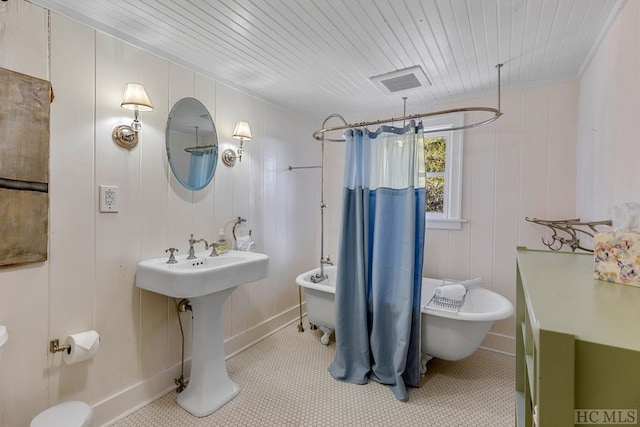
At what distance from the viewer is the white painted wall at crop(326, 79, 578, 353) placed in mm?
2330

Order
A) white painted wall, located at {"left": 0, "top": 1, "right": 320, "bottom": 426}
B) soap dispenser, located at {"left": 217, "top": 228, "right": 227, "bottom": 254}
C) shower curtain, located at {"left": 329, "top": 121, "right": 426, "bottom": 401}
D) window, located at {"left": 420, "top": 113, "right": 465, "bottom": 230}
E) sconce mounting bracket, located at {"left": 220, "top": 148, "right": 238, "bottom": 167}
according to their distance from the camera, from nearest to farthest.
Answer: white painted wall, located at {"left": 0, "top": 1, "right": 320, "bottom": 426}
shower curtain, located at {"left": 329, "top": 121, "right": 426, "bottom": 401}
soap dispenser, located at {"left": 217, "top": 228, "right": 227, "bottom": 254}
sconce mounting bracket, located at {"left": 220, "top": 148, "right": 238, "bottom": 167}
window, located at {"left": 420, "top": 113, "right": 465, "bottom": 230}

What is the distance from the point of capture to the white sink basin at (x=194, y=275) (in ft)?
5.32

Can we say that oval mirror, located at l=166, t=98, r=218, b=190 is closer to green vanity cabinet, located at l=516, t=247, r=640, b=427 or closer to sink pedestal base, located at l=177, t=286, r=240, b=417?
sink pedestal base, located at l=177, t=286, r=240, b=417

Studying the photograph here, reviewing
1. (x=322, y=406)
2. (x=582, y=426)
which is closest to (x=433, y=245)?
(x=322, y=406)

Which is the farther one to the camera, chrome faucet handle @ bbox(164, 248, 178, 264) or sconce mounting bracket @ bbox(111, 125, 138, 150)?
chrome faucet handle @ bbox(164, 248, 178, 264)

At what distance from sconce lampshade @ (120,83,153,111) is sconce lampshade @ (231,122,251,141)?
0.73 metres

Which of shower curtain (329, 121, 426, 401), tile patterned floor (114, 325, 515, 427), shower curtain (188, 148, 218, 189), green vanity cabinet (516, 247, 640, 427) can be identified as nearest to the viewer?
green vanity cabinet (516, 247, 640, 427)

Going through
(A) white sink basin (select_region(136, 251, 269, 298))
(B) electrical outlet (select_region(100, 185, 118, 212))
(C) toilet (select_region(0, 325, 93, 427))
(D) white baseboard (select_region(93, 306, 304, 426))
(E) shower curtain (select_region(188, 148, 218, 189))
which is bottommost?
(D) white baseboard (select_region(93, 306, 304, 426))

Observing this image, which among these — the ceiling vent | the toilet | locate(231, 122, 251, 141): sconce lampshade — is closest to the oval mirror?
locate(231, 122, 251, 141): sconce lampshade

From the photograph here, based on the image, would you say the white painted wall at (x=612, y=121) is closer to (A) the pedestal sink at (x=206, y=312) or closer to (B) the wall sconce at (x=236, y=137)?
(A) the pedestal sink at (x=206, y=312)

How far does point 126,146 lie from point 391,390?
233cm

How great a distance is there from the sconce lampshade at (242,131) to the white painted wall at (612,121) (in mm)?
2264

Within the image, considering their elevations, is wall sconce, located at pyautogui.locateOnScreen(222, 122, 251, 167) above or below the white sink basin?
above

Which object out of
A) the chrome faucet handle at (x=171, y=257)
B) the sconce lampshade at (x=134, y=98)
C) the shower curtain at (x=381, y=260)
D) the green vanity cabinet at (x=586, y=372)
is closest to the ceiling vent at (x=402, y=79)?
Answer: the shower curtain at (x=381, y=260)
